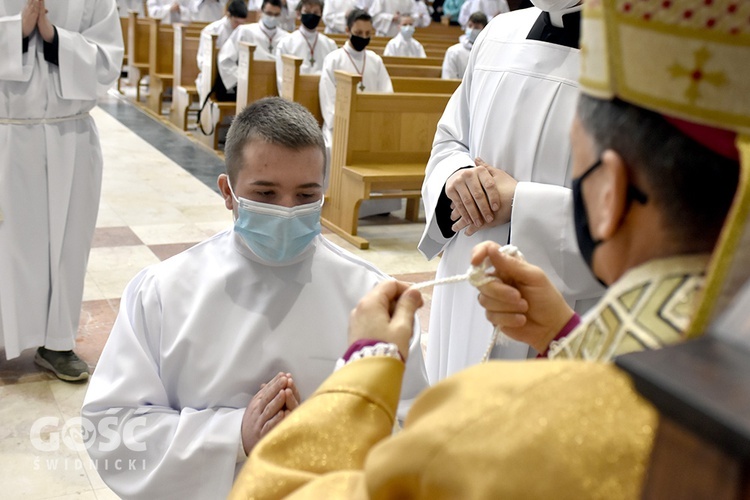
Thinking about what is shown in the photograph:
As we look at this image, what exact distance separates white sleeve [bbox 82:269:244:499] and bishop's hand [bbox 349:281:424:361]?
754 mm

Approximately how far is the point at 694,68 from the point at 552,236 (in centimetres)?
145

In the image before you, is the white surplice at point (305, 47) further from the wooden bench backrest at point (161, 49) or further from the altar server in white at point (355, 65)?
the wooden bench backrest at point (161, 49)

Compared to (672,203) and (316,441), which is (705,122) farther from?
(316,441)

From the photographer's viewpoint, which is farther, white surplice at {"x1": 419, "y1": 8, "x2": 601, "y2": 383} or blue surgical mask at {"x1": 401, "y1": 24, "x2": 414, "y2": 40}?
blue surgical mask at {"x1": 401, "y1": 24, "x2": 414, "y2": 40}

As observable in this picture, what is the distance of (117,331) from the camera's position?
6.52ft

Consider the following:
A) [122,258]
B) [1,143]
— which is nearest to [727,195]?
[1,143]

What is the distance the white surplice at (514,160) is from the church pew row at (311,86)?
4899mm

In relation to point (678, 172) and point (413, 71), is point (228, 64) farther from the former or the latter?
point (678, 172)

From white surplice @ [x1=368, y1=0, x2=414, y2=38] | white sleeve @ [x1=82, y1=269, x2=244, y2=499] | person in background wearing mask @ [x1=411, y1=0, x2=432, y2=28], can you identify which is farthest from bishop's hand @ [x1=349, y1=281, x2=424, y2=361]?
person in background wearing mask @ [x1=411, y1=0, x2=432, y2=28]

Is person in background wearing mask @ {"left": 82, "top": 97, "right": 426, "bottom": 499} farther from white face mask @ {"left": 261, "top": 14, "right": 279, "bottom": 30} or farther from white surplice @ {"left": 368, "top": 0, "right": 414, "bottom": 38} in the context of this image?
white surplice @ {"left": 368, "top": 0, "right": 414, "bottom": 38}

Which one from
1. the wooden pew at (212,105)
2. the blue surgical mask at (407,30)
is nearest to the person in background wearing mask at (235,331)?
the wooden pew at (212,105)

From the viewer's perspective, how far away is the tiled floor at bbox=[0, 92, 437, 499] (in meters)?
3.13

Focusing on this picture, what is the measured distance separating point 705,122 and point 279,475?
2.20 feet

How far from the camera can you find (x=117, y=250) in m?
5.61
